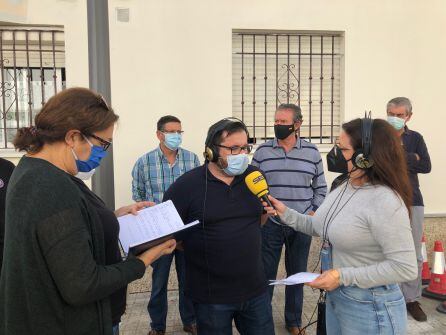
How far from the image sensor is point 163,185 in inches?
163

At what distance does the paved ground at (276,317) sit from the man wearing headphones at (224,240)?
1829mm

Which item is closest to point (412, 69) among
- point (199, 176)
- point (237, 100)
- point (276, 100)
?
point (276, 100)

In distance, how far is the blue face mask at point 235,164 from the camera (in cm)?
238

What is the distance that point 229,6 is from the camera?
5180 mm

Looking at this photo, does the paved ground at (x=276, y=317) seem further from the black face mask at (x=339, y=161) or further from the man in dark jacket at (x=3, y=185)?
the black face mask at (x=339, y=161)

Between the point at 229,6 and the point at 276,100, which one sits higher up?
the point at 229,6

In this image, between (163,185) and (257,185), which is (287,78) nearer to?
(163,185)

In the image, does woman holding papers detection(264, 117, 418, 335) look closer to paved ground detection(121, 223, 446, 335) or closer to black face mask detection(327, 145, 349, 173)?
black face mask detection(327, 145, 349, 173)

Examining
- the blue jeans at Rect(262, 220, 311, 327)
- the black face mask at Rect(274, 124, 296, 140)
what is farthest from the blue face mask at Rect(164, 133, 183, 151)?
the blue jeans at Rect(262, 220, 311, 327)

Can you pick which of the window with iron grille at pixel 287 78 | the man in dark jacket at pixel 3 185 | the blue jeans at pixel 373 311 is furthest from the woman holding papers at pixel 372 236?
the window with iron grille at pixel 287 78

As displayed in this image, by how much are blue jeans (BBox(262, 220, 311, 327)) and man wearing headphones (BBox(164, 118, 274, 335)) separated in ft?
4.60

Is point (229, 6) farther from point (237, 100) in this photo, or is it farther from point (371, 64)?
point (371, 64)

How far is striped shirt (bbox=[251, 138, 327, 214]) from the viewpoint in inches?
154

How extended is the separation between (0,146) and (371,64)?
5066mm
